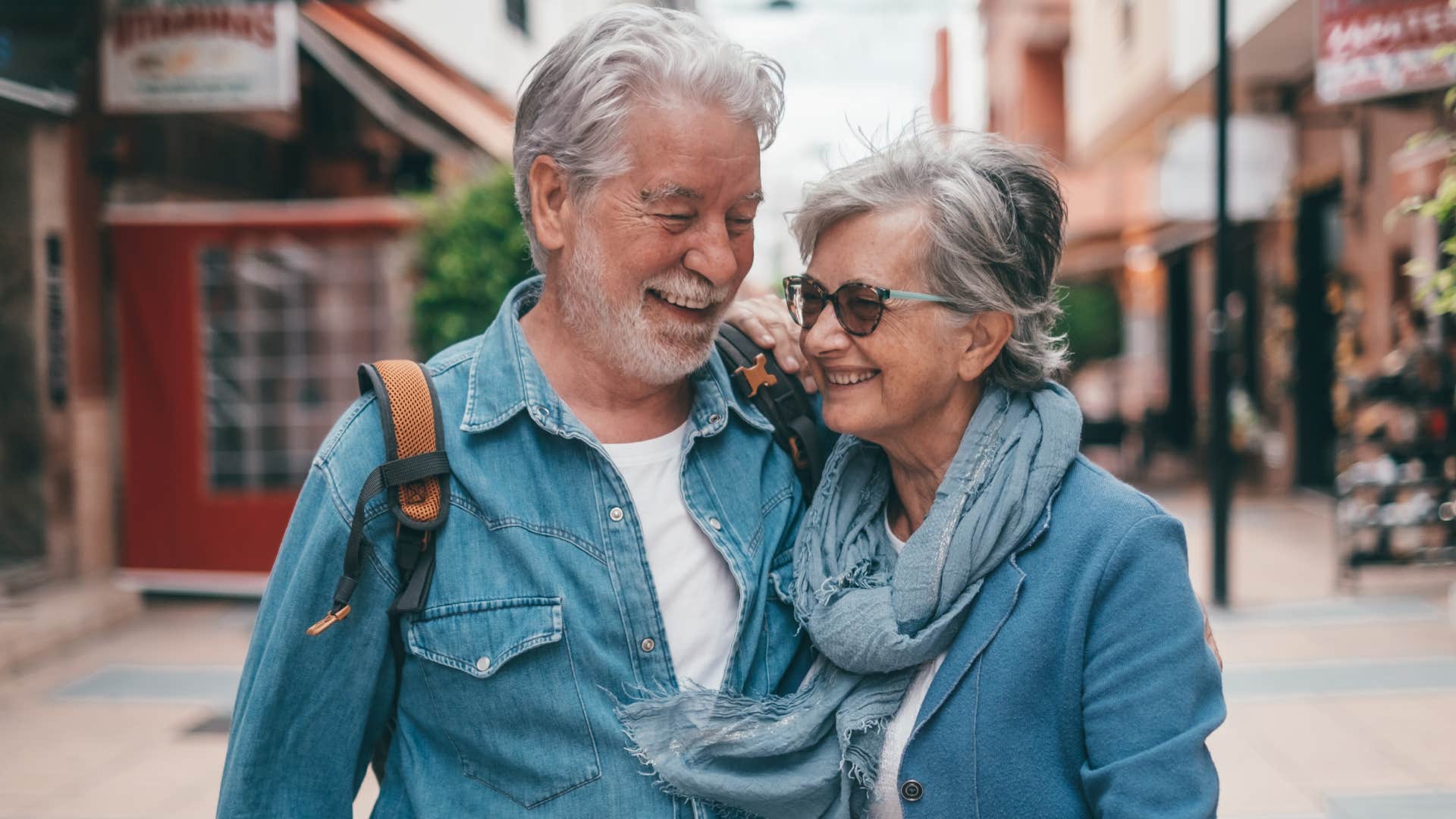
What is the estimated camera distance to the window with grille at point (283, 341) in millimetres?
8125

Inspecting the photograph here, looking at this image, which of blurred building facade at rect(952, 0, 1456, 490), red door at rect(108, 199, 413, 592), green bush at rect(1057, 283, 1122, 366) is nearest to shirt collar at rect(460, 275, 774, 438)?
blurred building facade at rect(952, 0, 1456, 490)

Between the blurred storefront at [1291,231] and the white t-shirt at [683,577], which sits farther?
the blurred storefront at [1291,231]

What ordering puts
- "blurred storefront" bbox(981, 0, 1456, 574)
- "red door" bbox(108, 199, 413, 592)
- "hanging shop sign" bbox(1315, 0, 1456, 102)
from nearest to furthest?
"hanging shop sign" bbox(1315, 0, 1456, 102) → "red door" bbox(108, 199, 413, 592) → "blurred storefront" bbox(981, 0, 1456, 574)

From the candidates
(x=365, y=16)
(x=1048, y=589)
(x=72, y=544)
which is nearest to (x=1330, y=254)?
(x=365, y=16)

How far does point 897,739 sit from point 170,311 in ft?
24.0

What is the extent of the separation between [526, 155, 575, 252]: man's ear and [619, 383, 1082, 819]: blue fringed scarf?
71 centimetres

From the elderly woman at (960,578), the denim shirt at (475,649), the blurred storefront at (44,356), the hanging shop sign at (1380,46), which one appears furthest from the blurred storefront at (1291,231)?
the blurred storefront at (44,356)

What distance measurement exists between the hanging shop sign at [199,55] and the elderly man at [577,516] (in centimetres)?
572

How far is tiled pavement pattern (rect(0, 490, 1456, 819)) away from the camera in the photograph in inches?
186

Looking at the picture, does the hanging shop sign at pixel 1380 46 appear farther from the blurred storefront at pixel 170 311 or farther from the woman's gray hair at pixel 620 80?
the blurred storefront at pixel 170 311

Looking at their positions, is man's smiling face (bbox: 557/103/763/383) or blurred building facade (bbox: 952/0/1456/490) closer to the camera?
man's smiling face (bbox: 557/103/763/383)

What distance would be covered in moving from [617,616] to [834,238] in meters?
0.71

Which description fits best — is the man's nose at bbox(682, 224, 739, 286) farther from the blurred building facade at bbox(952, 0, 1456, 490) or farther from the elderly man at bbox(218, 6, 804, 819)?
the blurred building facade at bbox(952, 0, 1456, 490)

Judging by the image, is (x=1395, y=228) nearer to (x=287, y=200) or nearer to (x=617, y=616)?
(x=287, y=200)
